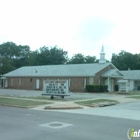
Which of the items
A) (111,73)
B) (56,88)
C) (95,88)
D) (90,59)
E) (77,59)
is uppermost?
(90,59)

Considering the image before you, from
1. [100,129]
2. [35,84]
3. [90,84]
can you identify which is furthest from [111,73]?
[100,129]

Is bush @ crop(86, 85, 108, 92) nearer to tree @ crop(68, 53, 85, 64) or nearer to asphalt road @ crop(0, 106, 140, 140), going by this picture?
asphalt road @ crop(0, 106, 140, 140)

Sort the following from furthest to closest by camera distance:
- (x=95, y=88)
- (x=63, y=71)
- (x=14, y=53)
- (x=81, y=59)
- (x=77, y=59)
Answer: (x=14, y=53)
(x=81, y=59)
(x=77, y=59)
(x=63, y=71)
(x=95, y=88)

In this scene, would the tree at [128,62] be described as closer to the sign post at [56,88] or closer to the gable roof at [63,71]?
the gable roof at [63,71]

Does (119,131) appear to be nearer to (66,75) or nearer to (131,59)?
(66,75)

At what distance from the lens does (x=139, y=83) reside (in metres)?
53.5

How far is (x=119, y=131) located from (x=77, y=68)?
34525 mm

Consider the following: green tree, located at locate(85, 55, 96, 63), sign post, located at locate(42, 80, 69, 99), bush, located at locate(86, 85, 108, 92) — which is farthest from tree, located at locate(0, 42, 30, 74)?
sign post, located at locate(42, 80, 69, 99)

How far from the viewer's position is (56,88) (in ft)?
79.2

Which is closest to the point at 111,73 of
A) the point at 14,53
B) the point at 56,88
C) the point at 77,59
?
the point at 56,88

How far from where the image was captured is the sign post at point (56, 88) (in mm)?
Result: 23672

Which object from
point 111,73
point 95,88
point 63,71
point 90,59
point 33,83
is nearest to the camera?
point 95,88

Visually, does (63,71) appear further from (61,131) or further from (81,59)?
(81,59)

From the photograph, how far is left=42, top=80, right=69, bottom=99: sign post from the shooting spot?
77.7 feet
